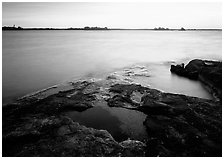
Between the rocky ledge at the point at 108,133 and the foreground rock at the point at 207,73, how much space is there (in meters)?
3.10

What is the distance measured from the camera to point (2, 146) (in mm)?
6465

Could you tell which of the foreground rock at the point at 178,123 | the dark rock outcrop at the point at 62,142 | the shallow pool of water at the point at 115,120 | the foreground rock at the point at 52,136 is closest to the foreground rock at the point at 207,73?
the foreground rock at the point at 178,123

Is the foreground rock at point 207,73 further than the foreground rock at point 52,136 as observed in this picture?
Yes

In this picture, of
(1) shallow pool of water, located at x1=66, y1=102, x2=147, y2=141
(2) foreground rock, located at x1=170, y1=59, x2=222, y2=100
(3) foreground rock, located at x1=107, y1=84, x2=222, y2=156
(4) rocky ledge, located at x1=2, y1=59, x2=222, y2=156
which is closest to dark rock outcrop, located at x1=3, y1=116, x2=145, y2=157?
(4) rocky ledge, located at x1=2, y1=59, x2=222, y2=156

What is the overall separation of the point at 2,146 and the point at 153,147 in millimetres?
5452

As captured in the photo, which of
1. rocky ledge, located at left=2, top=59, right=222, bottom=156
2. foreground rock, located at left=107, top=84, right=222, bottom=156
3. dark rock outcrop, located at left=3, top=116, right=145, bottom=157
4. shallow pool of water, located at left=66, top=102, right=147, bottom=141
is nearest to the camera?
dark rock outcrop, located at left=3, top=116, right=145, bottom=157

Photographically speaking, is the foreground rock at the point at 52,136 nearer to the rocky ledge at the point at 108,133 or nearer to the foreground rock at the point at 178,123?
the rocky ledge at the point at 108,133

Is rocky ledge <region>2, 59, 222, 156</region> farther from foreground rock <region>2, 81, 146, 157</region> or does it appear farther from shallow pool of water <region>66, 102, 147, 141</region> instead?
shallow pool of water <region>66, 102, 147, 141</region>

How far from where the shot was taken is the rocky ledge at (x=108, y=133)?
628 cm

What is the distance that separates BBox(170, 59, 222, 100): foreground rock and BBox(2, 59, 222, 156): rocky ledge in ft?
10.2

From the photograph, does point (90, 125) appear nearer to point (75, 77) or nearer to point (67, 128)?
point (67, 128)

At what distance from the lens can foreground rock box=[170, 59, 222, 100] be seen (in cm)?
1227

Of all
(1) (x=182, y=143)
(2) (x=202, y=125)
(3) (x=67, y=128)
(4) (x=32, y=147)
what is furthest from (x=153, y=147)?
(4) (x=32, y=147)

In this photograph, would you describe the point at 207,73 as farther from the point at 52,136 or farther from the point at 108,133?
the point at 52,136
